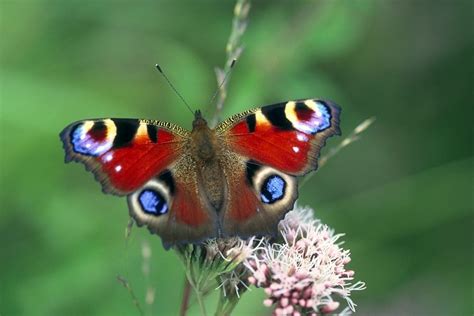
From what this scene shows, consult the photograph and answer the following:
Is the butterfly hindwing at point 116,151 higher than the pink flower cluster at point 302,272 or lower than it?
higher

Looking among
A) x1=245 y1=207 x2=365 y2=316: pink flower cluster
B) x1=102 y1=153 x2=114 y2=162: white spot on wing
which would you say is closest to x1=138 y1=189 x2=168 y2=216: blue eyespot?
x1=102 y1=153 x2=114 y2=162: white spot on wing

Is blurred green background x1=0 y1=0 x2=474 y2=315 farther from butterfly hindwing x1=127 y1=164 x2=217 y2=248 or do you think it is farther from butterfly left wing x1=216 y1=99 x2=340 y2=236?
butterfly hindwing x1=127 y1=164 x2=217 y2=248

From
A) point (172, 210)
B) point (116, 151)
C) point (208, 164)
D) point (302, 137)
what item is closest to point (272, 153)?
point (302, 137)

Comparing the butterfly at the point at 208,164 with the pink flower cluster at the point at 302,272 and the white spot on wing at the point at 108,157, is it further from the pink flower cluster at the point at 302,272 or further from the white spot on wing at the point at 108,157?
the pink flower cluster at the point at 302,272

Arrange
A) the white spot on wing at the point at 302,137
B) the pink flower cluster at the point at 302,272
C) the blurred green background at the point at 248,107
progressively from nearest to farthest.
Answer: the pink flower cluster at the point at 302,272, the white spot on wing at the point at 302,137, the blurred green background at the point at 248,107

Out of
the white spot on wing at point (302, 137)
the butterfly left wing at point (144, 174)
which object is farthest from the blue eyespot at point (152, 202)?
the white spot on wing at point (302, 137)

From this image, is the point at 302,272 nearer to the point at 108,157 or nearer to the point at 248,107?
the point at 108,157

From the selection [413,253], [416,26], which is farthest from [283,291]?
[416,26]
